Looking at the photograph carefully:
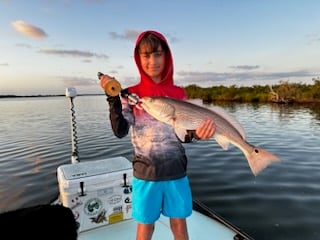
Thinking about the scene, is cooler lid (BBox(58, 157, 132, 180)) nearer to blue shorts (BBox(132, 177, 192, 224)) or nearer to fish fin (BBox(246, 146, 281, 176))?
blue shorts (BBox(132, 177, 192, 224))

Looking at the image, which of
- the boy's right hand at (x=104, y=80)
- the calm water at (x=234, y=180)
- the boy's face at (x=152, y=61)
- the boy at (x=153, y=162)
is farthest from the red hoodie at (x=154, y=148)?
the calm water at (x=234, y=180)

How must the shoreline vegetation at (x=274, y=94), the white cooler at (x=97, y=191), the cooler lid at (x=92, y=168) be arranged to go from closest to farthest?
the white cooler at (x=97, y=191)
the cooler lid at (x=92, y=168)
the shoreline vegetation at (x=274, y=94)

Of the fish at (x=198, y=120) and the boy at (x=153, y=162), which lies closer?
the fish at (x=198, y=120)

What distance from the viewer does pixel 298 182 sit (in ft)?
25.8

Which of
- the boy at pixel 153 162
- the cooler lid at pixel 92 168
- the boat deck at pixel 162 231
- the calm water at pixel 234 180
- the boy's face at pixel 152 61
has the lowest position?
the calm water at pixel 234 180

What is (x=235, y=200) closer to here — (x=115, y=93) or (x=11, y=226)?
(x=115, y=93)

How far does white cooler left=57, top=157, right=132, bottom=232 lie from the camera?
11.1ft

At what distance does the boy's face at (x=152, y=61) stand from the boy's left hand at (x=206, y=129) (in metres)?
0.72

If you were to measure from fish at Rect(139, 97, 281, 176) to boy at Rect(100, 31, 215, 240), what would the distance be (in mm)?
172

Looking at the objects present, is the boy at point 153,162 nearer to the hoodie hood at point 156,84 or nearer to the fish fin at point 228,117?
the hoodie hood at point 156,84

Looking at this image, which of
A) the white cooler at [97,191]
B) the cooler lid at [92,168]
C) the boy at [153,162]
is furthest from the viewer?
the cooler lid at [92,168]

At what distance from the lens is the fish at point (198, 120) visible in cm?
229

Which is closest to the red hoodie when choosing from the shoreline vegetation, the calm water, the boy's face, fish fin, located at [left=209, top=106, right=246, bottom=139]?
the boy's face

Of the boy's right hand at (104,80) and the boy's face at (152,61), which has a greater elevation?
the boy's face at (152,61)
